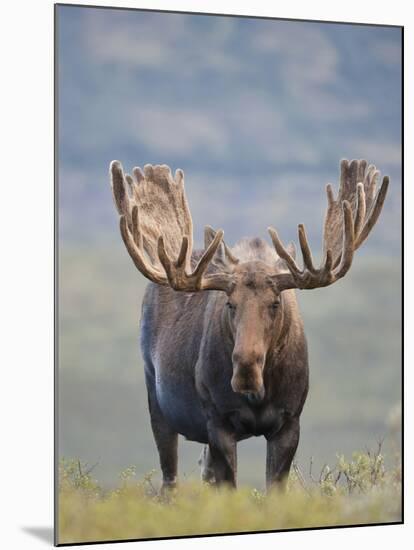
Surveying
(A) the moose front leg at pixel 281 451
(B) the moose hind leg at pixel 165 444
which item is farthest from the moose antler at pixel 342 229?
(B) the moose hind leg at pixel 165 444

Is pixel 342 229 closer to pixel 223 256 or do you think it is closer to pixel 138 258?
pixel 223 256

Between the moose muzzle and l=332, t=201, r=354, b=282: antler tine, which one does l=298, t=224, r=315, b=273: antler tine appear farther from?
the moose muzzle

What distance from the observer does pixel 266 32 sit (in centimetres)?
975

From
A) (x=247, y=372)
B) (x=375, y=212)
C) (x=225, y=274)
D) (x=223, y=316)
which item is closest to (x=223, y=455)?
(x=247, y=372)

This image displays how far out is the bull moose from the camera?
29.6ft

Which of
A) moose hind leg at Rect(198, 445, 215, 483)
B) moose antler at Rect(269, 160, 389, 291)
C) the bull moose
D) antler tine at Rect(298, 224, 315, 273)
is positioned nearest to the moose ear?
the bull moose

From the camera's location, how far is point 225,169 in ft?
31.5

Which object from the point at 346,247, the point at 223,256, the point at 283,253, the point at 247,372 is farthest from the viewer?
the point at 223,256

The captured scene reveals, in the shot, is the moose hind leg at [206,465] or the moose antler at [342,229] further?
the moose hind leg at [206,465]

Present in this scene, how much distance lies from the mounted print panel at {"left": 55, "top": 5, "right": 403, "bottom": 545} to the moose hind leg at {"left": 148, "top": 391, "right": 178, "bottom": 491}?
0.01 m

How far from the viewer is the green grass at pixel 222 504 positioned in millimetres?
9141

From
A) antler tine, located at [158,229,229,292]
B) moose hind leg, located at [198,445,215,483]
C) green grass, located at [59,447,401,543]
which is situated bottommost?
green grass, located at [59,447,401,543]

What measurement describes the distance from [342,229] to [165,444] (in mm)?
1648

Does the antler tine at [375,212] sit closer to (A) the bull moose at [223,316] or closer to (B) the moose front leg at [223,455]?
(A) the bull moose at [223,316]
